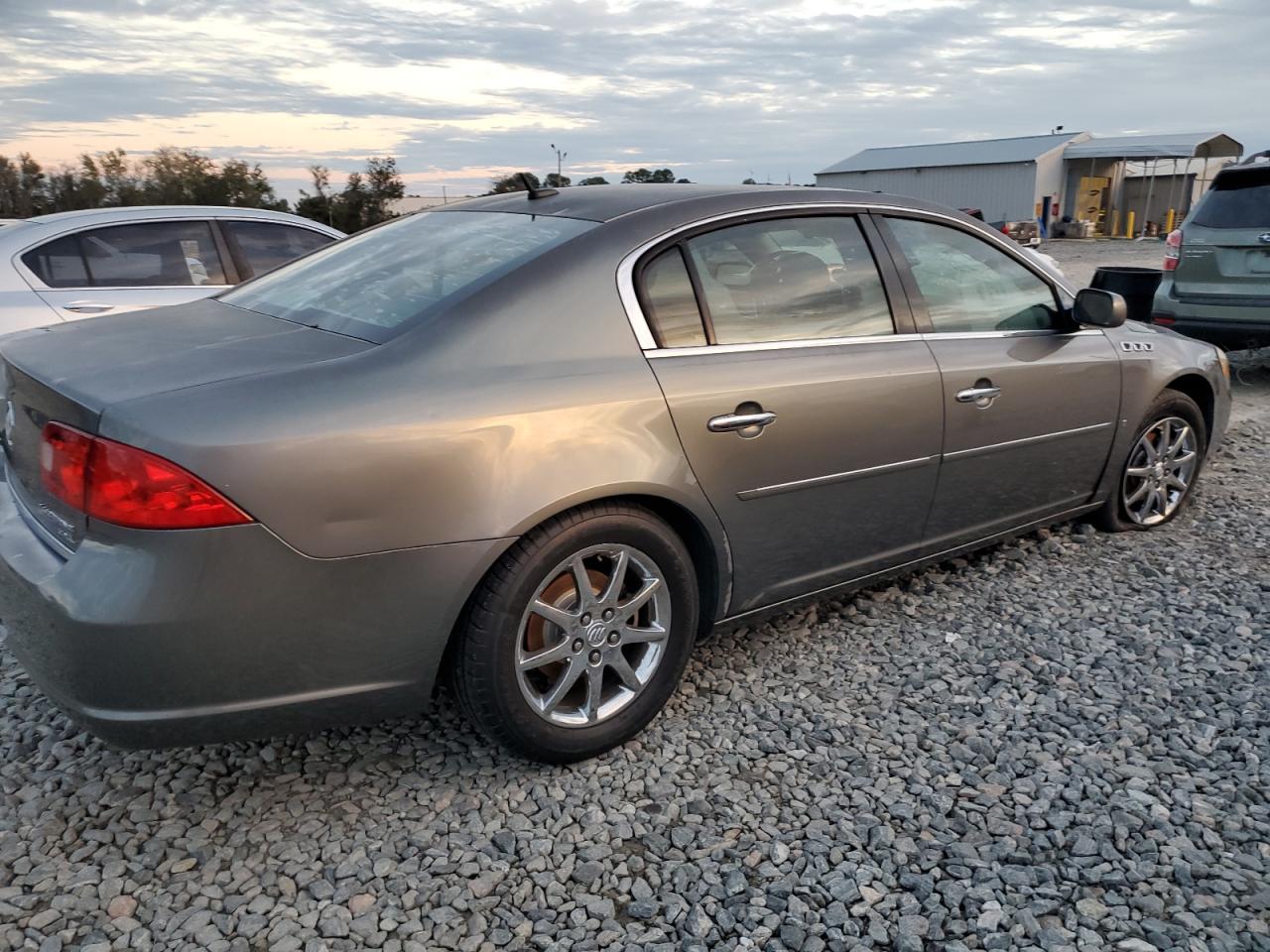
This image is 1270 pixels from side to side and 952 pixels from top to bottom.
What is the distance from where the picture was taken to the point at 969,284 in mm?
3822

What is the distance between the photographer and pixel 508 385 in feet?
8.43

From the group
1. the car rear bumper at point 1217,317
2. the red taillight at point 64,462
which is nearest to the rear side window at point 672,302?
the red taillight at point 64,462

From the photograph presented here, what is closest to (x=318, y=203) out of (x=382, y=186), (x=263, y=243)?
(x=382, y=186)

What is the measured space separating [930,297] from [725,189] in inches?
34.3

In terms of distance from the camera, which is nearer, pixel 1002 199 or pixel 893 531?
pixel 893 531

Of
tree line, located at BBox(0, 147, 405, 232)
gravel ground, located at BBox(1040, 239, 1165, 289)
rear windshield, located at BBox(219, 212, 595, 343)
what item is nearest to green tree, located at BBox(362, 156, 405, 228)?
tree line, located at BBox(0, 147, 405, 232)

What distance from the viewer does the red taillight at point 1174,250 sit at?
7961 millimetres

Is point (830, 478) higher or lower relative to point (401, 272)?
lower

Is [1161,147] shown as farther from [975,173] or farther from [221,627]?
[221,627]

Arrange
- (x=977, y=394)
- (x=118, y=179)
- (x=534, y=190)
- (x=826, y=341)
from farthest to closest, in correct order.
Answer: (x=118, y=179), (x=977, y=394), (x=534, y=190), (x=826, y=341)

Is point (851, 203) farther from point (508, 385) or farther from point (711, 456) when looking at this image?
point (508, 385)

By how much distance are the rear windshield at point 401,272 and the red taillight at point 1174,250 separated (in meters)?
6.68

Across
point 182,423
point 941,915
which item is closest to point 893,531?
point 941,915

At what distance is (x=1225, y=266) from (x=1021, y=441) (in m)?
5.08
